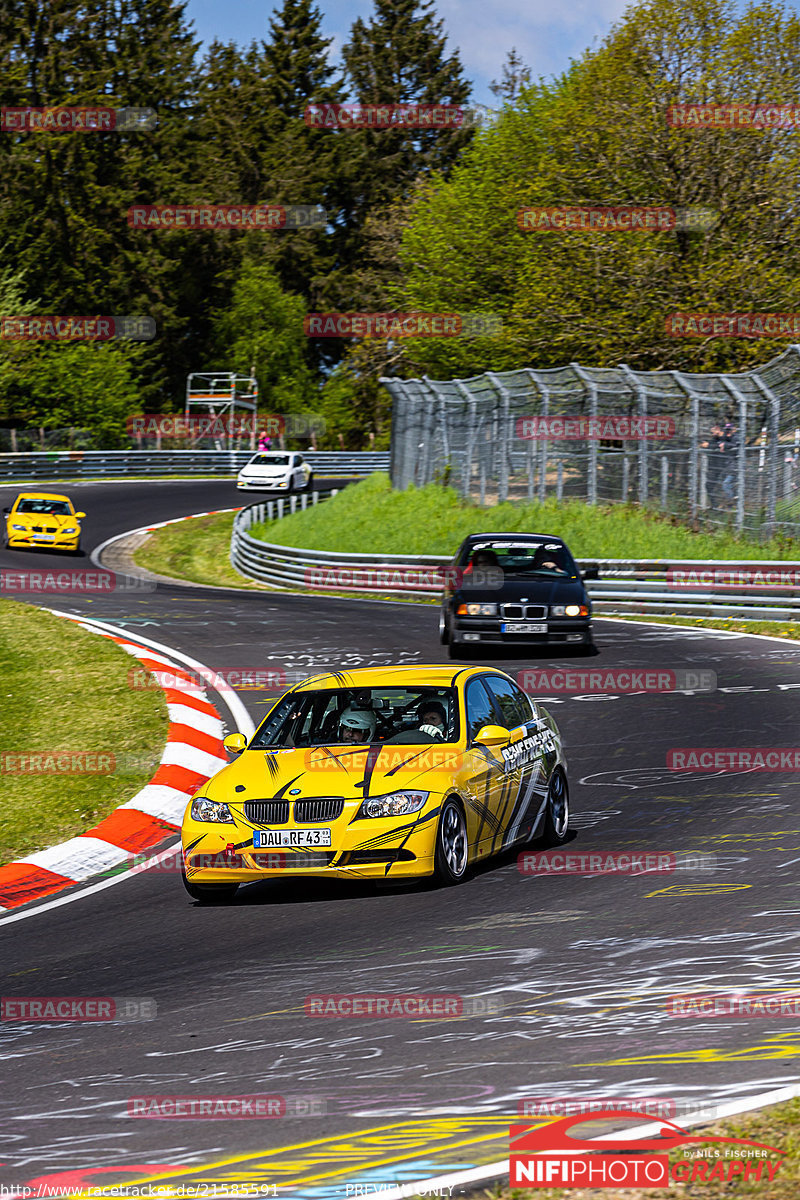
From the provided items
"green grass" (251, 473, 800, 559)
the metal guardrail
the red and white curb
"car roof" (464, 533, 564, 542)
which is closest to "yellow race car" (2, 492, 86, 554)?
"green grass" (251, 473, 800, 559)

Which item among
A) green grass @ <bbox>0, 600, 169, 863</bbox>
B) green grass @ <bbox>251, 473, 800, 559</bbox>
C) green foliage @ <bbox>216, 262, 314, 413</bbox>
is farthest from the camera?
green foliage @ <bbox>216, 262, 314, 413</bbox>

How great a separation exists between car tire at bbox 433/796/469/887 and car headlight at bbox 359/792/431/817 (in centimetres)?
16

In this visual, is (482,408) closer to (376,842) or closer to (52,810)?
(52,810)

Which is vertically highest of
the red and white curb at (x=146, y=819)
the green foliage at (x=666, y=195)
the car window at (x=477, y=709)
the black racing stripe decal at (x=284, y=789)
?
the green foliage at (x=666, y=195)

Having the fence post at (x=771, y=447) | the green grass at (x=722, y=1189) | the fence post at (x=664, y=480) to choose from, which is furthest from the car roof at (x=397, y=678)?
the fence post at (x=664, y=480)

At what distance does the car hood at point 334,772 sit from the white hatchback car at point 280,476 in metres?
47.5

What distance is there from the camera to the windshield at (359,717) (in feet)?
32.4

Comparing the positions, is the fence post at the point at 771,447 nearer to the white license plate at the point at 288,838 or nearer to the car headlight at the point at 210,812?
the car headlight at the point at 210,812

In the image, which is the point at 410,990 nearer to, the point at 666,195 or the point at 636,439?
the point at 636,439

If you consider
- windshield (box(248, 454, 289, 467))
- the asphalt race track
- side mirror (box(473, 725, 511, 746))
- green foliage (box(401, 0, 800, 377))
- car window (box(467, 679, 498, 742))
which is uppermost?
green foliage (box(401, 0, 800, 377))

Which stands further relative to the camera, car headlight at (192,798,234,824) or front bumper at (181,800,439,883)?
car headlight at (192,798,234,824)

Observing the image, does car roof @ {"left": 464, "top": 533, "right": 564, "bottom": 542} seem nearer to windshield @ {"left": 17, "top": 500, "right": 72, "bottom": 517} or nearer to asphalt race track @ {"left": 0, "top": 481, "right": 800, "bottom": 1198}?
asphalt race track @ {"left": 0, "top": 481, "right": 800, "bottom": 1198}

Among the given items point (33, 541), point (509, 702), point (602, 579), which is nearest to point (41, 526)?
point (33, 541)

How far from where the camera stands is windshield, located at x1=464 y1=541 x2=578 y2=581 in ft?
68.6
